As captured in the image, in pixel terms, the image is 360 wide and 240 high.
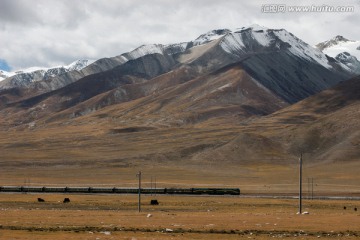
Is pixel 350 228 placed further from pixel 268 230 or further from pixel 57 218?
pixel 57 218

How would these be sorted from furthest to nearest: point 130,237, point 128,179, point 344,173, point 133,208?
point 344,173 → point 128,179 → point 133,208 → point 130,237

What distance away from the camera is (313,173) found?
19562cm

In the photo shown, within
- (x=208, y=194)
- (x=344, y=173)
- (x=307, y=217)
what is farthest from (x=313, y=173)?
(x=307, y=217)

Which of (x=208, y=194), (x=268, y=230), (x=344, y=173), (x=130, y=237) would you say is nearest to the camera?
(x=130, y=237)

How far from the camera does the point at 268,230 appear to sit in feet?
163

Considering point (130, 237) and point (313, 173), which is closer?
point (130, 237)

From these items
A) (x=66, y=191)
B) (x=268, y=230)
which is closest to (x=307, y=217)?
(x=268, y=230)

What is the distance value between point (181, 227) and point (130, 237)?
911 centimetres

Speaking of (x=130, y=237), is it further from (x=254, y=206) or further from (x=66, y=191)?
(x=66, y=191)

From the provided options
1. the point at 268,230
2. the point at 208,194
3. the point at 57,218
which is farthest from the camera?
the point at 208,194

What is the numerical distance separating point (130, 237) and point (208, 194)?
7491 centimetres

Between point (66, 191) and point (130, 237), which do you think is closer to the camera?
point (130, 237)

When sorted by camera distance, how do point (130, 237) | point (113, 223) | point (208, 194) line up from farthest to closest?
point (208, 194) → point (113, 223) → point (130, 237)

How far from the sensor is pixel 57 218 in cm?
6244
